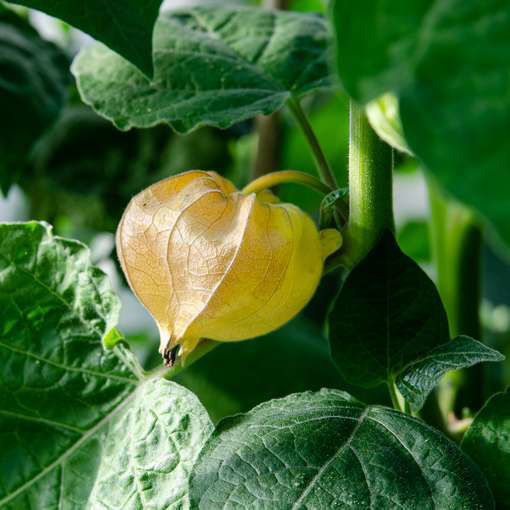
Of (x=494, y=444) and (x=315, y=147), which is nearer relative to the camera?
(x=494, y=444)

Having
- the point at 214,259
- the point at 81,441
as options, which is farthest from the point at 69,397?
the point at 214,259

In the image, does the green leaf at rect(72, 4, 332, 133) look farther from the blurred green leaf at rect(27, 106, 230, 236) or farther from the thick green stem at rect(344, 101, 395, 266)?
the blurred green leaf at rect(27, 106, 230, 236)

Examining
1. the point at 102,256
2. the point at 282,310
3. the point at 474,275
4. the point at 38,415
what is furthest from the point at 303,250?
the point at 102,256

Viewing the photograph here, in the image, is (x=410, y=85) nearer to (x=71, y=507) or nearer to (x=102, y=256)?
(x=71, y=507)

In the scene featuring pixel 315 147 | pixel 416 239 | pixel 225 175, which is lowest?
pixel 416 239

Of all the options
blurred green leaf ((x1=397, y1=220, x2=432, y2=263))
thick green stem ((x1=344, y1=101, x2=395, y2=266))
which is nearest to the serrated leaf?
thick green stem ((x1=344, y1=101, x2=395, y2=266))

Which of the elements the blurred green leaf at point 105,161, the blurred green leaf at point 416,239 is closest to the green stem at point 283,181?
the blurred green leaf at point 105,161

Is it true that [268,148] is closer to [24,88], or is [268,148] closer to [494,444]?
[24,88]
